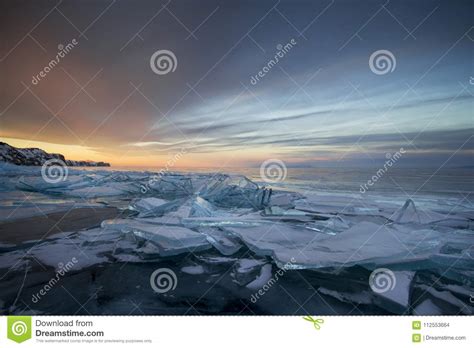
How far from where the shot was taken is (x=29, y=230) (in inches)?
111

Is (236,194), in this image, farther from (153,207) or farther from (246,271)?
(246,271)

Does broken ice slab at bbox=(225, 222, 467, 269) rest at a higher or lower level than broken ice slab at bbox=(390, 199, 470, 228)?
lower

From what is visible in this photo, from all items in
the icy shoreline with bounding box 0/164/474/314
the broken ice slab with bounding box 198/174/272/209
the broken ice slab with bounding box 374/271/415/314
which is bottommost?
the broken ice slab with bounding box 374/271/415/314

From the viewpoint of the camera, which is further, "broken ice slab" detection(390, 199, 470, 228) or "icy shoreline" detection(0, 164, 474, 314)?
"broken ice slab" detection(390, 199, 470, 228)

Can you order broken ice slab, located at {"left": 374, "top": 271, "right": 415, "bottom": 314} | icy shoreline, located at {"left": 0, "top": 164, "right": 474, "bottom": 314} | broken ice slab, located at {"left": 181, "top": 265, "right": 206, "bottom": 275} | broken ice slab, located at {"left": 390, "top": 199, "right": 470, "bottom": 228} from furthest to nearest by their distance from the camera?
broken ice slab, located at {"left": 390, "top": 199, "right": 470, "bottom": 228}
broken ice slab, located at {"left": 181, "top": 265, "right": 206, "bottom": 275}
icy shoreline, located at {"left": 0, "top": 164, "right": 474, "bottom": 314}
broken ice slab, located at {"left": 374, "top": 271, "right": 415, "bottom": 314}

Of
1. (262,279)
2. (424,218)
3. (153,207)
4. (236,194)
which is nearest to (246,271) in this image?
(262,279)

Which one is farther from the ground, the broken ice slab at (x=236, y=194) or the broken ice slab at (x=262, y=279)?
the broken ice slab at (x=236, y=194)

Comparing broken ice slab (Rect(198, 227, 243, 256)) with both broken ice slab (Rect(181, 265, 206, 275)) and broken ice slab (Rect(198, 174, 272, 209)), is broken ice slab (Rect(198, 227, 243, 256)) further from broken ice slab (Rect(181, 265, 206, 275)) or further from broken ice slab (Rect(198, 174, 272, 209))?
broken ice slab (Rect(198, 174, 272, 209))

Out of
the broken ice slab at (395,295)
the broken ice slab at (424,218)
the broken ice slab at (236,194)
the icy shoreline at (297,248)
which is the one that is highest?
the broken ice slab at (236,194)

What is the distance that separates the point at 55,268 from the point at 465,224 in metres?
4.48

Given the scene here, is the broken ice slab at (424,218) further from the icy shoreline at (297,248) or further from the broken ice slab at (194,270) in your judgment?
the broken ice slab at (194,270)

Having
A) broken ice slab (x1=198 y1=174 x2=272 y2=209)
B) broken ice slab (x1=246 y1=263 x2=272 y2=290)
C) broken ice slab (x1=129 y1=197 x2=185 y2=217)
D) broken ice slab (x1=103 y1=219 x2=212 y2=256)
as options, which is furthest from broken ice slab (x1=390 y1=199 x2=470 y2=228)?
broken ice slab (x1=129 y1=197 x2=185 y2=217)

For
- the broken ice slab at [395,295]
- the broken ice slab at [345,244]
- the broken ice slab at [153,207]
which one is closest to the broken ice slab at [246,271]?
the broken ice slab at [345,244]
